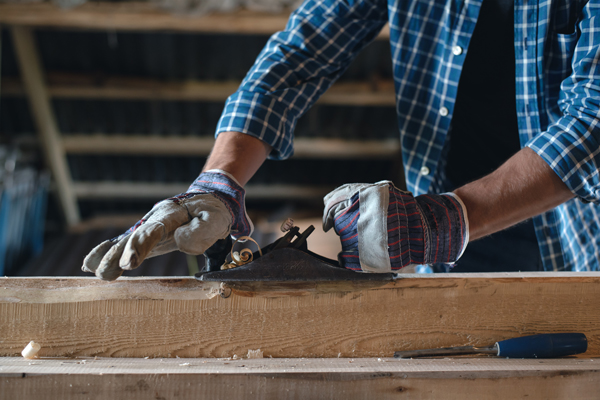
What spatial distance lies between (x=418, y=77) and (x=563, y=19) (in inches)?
15.6

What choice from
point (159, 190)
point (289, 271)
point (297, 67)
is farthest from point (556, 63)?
point (159, 190)

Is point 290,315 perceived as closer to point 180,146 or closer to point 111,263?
point 111,263

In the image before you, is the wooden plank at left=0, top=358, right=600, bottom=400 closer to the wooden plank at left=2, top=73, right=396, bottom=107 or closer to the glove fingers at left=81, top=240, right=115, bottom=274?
the glove fingers at left=81, top=240, right=115, bottom=274

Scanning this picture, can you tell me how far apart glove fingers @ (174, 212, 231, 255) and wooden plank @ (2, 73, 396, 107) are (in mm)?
2629

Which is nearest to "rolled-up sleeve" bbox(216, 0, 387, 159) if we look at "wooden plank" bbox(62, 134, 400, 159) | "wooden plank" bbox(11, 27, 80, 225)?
"wooden plank" bbox(62, 134, 400, 159)

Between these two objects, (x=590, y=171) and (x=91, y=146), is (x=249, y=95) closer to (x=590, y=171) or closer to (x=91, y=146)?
(x=590, y=171)

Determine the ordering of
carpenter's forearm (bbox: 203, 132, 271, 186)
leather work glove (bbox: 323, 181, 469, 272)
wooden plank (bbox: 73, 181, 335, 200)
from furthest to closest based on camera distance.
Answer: wooden plank (bbox: 73, 181, 335, 200) < carpenter's forearm (bbox: 203, 132, 271, 186) < leather work glove (bbox: 323, 181, 469, 272)

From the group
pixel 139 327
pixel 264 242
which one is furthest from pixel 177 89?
pixel 139 327

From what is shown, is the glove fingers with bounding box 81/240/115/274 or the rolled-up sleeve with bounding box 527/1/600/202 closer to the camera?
the glove fingers with bounding box 81/240/115/274

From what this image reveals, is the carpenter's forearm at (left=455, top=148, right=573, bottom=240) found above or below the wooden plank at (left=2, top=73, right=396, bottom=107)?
below

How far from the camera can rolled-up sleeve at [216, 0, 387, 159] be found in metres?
1.19

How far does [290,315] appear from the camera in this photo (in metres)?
0.92

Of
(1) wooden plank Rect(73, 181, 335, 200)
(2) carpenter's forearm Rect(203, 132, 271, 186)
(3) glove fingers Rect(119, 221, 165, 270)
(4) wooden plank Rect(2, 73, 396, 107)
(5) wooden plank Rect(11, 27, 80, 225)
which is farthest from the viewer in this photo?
(1) wooden plank Rect(73, 181, 335, 200)

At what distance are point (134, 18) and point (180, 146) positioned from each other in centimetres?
110
